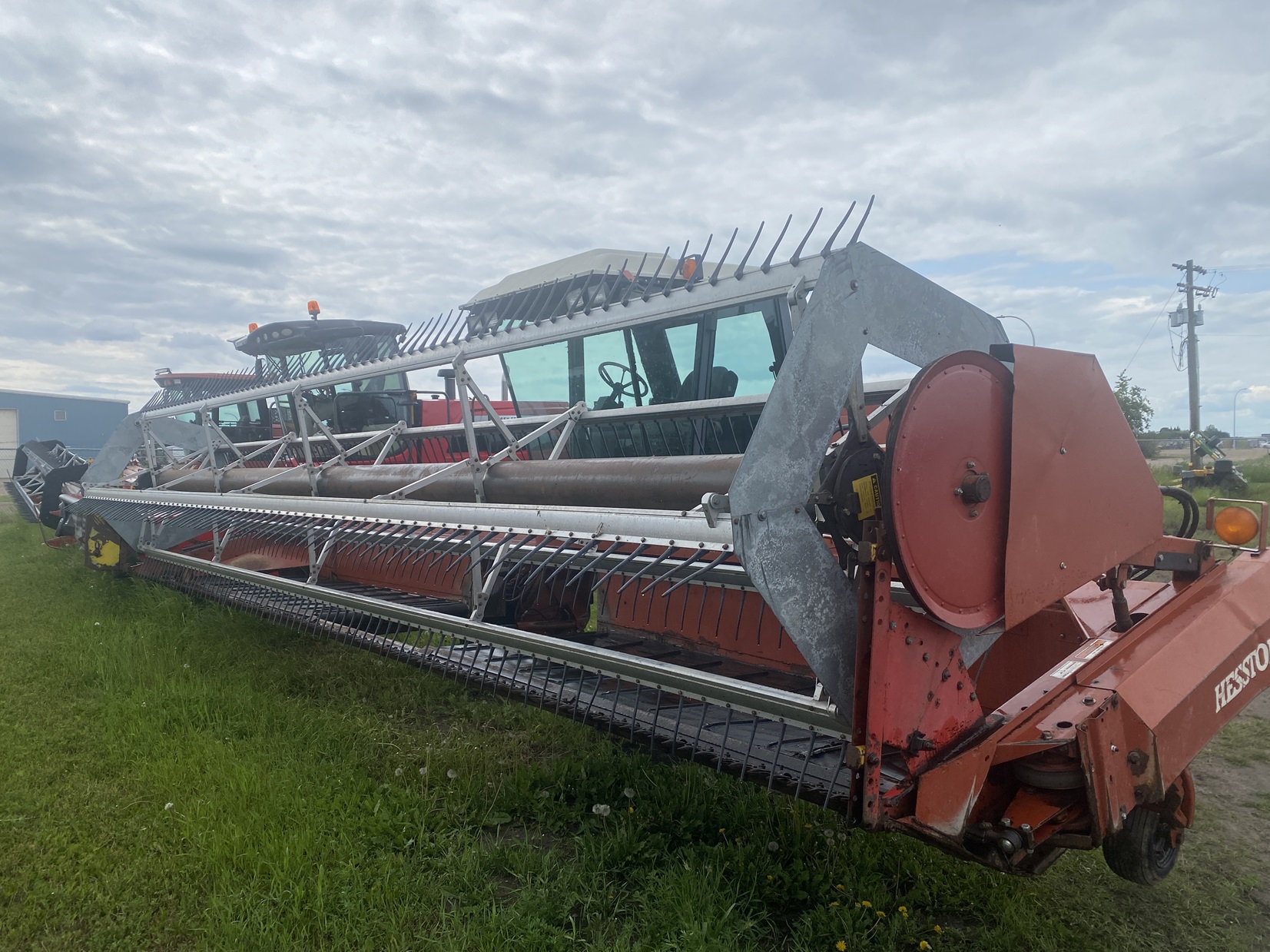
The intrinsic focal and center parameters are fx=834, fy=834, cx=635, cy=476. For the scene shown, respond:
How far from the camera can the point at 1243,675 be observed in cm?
258

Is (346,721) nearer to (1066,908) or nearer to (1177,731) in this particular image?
(1066,908)

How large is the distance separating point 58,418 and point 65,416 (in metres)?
0.41

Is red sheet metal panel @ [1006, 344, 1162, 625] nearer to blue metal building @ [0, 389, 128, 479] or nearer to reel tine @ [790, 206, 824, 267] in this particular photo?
reel tine @ [790, 206, 824, 267]

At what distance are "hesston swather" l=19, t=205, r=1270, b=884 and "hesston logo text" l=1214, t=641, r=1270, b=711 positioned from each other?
0.03 ft

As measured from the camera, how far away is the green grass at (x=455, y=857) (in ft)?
7.71

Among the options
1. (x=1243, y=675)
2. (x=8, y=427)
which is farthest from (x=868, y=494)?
(x=8, y=427)

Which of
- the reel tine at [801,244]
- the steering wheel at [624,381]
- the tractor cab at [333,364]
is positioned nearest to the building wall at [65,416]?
the tractor cab at [333,364]

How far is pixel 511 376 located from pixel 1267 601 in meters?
4.26

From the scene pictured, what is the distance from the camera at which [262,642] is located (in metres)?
5.27

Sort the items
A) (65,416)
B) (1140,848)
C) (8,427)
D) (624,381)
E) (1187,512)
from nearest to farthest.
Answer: (1140,848), (1187,512), (624,381), (8,427), (65,416)

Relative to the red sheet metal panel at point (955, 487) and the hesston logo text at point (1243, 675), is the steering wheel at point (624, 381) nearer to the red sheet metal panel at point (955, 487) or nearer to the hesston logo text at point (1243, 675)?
the red sheet metal panel at point (955, 487)

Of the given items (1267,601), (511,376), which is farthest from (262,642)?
(1267,601)

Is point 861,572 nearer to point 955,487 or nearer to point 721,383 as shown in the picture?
point 955,487

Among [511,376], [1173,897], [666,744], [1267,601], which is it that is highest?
[511,376]
